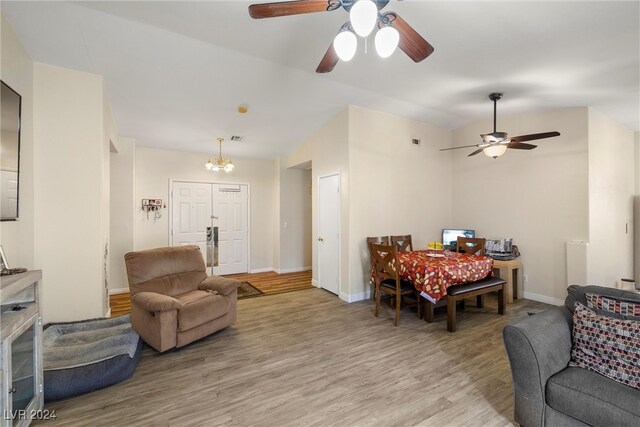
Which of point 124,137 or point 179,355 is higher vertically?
point 124,137

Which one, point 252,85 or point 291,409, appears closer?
point 291,409

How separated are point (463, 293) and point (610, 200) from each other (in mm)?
3465

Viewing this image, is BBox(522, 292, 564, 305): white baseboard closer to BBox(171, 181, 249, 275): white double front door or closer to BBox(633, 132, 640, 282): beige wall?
BBox(633, 132, 640, 282): beige wall

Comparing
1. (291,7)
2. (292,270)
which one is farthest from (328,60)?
(292,270)

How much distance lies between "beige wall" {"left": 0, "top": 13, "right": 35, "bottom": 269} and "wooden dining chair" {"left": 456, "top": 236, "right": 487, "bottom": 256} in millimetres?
5506

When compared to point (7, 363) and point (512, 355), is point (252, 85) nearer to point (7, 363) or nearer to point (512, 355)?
point (7, 363)

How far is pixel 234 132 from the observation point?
4949mm

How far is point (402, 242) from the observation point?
4.73 metres

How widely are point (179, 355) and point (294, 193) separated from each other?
4419mm

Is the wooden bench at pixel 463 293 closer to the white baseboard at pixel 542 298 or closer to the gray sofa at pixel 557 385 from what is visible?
the white baseboard at pixel 542 298

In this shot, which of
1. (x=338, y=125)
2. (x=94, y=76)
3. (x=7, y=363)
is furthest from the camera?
(x=338, y=125)

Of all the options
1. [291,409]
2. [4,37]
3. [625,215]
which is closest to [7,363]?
[291,409]

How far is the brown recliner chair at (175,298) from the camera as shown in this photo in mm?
2691

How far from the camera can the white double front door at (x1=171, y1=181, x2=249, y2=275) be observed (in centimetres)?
573
